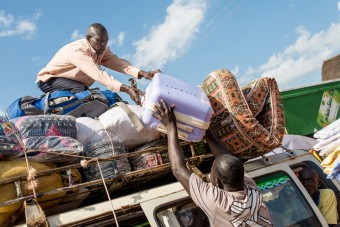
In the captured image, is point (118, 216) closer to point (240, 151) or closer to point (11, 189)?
point (11, 189)

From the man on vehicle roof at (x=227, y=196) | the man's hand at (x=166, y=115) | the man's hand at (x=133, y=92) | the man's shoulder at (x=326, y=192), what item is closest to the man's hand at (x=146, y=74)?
the man's hand at (x=133, y=92)

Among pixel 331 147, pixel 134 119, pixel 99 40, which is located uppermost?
pixel 99 40

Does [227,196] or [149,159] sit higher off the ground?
[149,159]

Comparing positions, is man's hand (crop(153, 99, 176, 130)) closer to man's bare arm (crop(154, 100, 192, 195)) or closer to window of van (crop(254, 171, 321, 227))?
man's bare arm (crop(154, 100, 192, 195))

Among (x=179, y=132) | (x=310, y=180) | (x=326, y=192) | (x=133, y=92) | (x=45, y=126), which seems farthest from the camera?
(x=310, y=180)

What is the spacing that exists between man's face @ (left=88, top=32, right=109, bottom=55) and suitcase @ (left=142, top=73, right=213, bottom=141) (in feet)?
4.11

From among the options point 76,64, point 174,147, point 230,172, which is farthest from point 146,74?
point 230,172

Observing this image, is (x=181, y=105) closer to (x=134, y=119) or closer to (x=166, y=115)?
(x=166, y=115)

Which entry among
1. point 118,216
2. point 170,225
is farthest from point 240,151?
point 118,216

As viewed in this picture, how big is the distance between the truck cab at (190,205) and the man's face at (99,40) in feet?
5.47

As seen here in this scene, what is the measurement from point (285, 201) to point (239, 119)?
0.76 metres

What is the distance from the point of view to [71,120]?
277 centimetres

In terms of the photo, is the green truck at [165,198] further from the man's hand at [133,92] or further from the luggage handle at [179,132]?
the man's hand at [133,92]

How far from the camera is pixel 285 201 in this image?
3.15 metres
